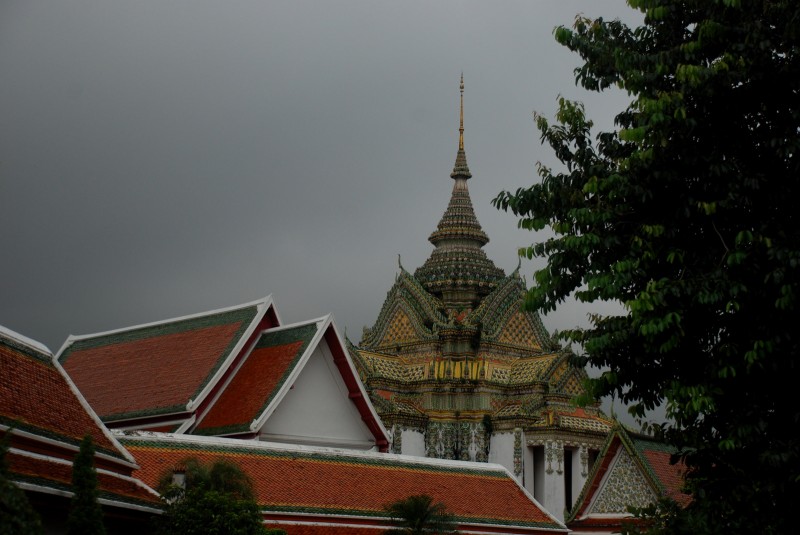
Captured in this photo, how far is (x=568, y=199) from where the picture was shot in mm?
12938

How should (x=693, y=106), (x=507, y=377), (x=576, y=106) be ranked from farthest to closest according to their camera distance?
(x=507, y=377) → (x=576, y=106) → (x=693, y=106)

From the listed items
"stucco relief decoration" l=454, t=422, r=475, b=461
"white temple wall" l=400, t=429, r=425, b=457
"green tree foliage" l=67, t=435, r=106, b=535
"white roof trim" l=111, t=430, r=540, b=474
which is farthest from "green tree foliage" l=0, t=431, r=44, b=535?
"stucco relief decoration" l=454, t=422, r=475, b=461

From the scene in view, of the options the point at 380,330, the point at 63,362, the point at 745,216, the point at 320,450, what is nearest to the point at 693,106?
the point at 745,216

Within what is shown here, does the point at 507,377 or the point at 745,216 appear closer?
the point at 745,216

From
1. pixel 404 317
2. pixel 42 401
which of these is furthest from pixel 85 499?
pixel 404 317

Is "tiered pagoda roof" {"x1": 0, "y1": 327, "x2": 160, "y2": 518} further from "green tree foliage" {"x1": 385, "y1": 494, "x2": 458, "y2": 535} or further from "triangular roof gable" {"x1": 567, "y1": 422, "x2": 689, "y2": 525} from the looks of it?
"triangular roof gable" {"x1": 567, "y1": 422, "x2": 689, "y2": 525}

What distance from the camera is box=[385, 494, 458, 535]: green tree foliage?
15.5 meters

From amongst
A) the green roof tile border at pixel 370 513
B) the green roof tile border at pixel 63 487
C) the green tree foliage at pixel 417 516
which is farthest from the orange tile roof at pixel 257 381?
the green roof tile border at pixel 63 487

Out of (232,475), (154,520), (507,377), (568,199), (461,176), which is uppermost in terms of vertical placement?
(461,176)

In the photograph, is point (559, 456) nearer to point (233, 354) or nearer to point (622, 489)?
point (622, 489)

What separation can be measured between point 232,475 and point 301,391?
6235 mm

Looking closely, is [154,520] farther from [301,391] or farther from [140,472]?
[301,391]

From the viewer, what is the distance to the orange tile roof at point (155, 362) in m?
18.3

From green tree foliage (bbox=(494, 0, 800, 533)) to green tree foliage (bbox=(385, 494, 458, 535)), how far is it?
12.3ft
